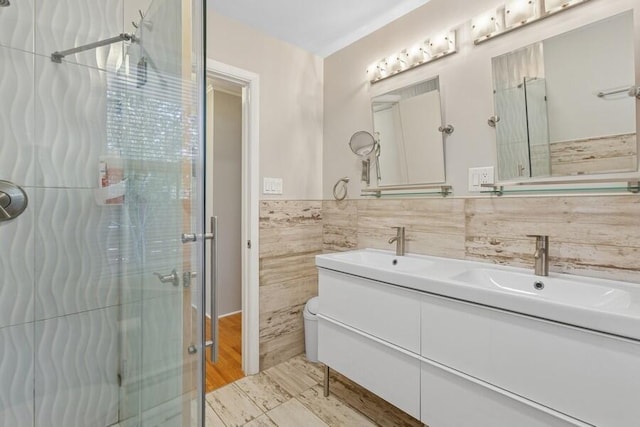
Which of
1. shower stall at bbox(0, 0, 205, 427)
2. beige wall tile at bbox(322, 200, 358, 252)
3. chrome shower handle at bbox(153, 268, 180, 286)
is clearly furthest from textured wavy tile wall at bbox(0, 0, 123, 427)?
beige wall tile at bbox(322, 200, 358, 252)

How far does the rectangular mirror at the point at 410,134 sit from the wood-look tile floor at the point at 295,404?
132 cm

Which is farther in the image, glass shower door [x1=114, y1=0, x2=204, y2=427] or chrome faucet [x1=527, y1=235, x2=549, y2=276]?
chrome faucet [x1=527, y1=235, x2=549, y2=276]

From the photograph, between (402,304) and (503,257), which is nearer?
(402,304)

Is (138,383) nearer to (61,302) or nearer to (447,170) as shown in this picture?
(61,302)

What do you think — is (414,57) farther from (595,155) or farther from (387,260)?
(387,260)

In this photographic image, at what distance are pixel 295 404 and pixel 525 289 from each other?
1368 millimetres

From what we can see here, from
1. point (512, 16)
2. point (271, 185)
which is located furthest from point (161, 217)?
point (512, 16)

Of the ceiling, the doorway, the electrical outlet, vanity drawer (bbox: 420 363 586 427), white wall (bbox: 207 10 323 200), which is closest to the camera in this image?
vanity drawer (bbox: 420 363 586 427)

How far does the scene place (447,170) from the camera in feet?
5.75

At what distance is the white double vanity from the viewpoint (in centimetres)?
87

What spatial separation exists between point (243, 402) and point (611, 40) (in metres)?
2.48

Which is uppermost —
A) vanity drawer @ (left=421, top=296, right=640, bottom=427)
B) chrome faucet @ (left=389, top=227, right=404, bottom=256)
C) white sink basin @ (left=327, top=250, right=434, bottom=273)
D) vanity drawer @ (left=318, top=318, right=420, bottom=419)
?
chrome faucet @ (left=389, top=227, right=404, bottom=256)

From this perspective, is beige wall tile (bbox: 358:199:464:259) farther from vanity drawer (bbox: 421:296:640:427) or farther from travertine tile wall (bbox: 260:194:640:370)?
vanity drawer (bbox: 421:296:640:427)

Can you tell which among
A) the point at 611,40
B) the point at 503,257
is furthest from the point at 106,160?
the point at 611,40
